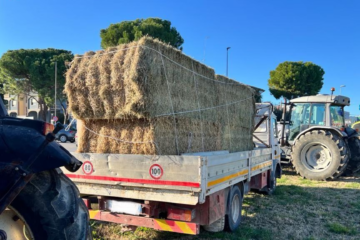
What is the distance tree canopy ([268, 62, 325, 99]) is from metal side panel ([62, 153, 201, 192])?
37.3 meters

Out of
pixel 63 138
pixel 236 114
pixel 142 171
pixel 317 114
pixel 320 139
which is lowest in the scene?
pixel 63 138

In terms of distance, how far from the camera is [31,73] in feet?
113

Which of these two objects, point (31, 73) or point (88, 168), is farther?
point (31, 73)

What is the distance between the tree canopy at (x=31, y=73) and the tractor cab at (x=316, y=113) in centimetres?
2819

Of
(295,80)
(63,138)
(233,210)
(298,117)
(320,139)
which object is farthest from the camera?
(295,80)

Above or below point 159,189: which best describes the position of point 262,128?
above

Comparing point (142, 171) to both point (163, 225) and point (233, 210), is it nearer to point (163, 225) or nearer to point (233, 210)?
point (163, 225)

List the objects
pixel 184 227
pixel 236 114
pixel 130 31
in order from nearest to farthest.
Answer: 1. pixel 184 227
2. pixel 236 114
3. pixel 130 31

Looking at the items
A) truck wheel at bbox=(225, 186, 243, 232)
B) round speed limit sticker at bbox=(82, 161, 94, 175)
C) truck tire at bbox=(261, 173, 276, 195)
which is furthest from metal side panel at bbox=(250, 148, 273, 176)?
round speed limit sticker at bbox=(82, 161, 94, 175)

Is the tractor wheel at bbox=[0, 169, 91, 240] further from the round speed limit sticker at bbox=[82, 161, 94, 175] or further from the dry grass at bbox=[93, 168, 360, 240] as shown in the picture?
the dry grass at bbox=[93, 168, 360, 240]

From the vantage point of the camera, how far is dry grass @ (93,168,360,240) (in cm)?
494

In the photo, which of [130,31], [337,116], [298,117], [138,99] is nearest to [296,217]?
[138,99]

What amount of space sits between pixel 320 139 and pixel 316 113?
126 cm

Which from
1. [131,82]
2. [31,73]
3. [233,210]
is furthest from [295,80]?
[131,82]
